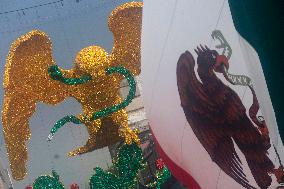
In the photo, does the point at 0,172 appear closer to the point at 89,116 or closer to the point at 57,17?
the point at 57,17

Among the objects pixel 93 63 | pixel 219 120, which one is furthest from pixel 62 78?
pixel 219 120

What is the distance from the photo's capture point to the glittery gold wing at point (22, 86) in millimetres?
5793

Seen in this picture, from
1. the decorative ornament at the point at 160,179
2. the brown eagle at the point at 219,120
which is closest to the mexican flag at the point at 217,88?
the brown eagle at the point at 219,120

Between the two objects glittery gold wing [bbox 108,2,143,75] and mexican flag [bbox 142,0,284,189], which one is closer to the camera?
mexican flag [bbox 142,0,284,189]

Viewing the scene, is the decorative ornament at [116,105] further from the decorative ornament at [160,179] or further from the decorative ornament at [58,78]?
the decorative ornament at [160,179]

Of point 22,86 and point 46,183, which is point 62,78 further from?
point 46,183

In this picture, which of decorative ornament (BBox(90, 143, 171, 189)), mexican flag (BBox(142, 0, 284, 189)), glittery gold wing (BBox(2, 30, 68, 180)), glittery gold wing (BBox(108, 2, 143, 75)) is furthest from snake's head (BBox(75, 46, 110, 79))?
mexican flag (BBox(142, 0, 284, 189))

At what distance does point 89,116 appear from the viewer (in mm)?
5957

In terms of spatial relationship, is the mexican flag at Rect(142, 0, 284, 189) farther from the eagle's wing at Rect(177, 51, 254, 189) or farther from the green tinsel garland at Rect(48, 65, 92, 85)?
the green tinsel garland at Rect(48, 65, 92, 85)

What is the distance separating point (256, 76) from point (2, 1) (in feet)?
23.5

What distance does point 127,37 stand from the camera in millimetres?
5941

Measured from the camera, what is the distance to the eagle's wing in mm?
2670

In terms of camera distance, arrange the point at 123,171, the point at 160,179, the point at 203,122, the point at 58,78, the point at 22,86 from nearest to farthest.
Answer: the point at 203,122 < the point at 58,78 < the point at 22,86 < the point at 123,171 < the point at 160,179

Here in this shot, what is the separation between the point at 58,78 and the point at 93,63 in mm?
486
